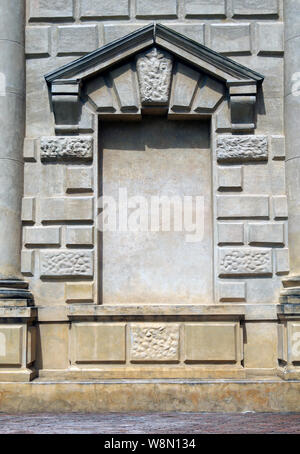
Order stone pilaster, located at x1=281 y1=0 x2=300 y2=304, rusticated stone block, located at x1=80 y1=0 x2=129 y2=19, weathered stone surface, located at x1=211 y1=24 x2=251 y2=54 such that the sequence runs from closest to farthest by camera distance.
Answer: stone pilaster, located at x1=281 y1=0 x2=300 y2=304 → weathered stone surface, located at x1=211 y1=24 x2=251 y2=54 → rusticated stone block, located at x1=80 y1=0 x2=129 y2=19

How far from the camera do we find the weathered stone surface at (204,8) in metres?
10.9

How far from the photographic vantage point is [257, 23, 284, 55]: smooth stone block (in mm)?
10812

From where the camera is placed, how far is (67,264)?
34.3 feet

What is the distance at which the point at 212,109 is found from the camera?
10.7 meters

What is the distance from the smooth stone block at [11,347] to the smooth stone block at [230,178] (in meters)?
3.95

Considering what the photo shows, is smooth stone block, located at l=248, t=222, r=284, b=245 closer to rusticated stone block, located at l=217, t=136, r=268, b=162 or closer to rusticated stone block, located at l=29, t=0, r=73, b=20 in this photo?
rusticated stone block, located at l=217, t=136, r=268, b=162

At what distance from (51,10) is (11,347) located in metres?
5.58

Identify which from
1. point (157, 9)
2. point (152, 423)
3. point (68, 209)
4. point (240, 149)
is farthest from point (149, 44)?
point (152, 423)

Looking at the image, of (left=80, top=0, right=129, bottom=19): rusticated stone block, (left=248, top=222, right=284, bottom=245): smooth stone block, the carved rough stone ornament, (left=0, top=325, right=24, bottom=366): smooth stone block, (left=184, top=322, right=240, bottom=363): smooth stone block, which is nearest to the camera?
(left=0, top=325, right=24, bottom=366): smooth stone block

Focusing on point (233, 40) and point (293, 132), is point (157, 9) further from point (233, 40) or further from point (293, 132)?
point (293, 132)

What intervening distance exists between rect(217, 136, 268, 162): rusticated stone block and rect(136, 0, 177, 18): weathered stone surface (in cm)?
232

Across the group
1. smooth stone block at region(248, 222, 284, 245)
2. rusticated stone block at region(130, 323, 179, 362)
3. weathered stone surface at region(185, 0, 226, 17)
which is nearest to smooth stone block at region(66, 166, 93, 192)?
rusticated stone block at region(130, 323, 179, 362)

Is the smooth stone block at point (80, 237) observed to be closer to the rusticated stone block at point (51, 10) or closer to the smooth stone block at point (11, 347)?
the smooth stone block at point (11, 347)
